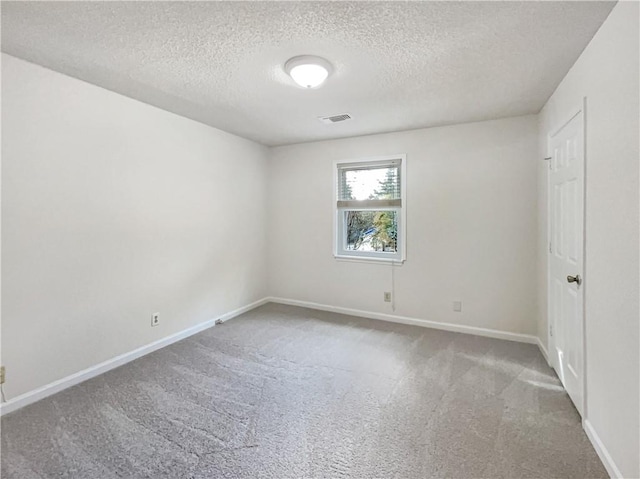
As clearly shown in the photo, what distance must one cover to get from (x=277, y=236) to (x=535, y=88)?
136 inches

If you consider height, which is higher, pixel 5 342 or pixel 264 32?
pixel 264 32

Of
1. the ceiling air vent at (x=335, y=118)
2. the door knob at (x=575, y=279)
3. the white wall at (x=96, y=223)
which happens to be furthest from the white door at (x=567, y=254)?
the white wall at (x=96, y=223)

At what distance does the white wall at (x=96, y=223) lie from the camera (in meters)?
2.17

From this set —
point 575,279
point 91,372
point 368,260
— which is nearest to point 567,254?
point 575,279

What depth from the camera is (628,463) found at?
4.73ft

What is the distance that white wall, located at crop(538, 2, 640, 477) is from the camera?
1.42 m

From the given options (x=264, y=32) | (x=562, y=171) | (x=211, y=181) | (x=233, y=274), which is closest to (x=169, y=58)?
(x=264, y=32)

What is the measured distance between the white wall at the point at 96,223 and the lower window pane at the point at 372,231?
1719 millimetres

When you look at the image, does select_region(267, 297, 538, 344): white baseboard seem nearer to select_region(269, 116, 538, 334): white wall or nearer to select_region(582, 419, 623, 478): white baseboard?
select_region(269, 116, 538, 334): white wall

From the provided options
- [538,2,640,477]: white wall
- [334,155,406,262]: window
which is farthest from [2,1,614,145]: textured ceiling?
[334,155,406,262]: window

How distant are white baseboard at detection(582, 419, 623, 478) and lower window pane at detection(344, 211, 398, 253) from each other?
2.48 meters

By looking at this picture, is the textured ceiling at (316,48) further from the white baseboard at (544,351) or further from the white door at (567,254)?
the white baseboard at (544,351)

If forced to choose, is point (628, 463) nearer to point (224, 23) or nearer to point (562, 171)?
point (562, 171)

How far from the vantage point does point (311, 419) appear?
2.07m
